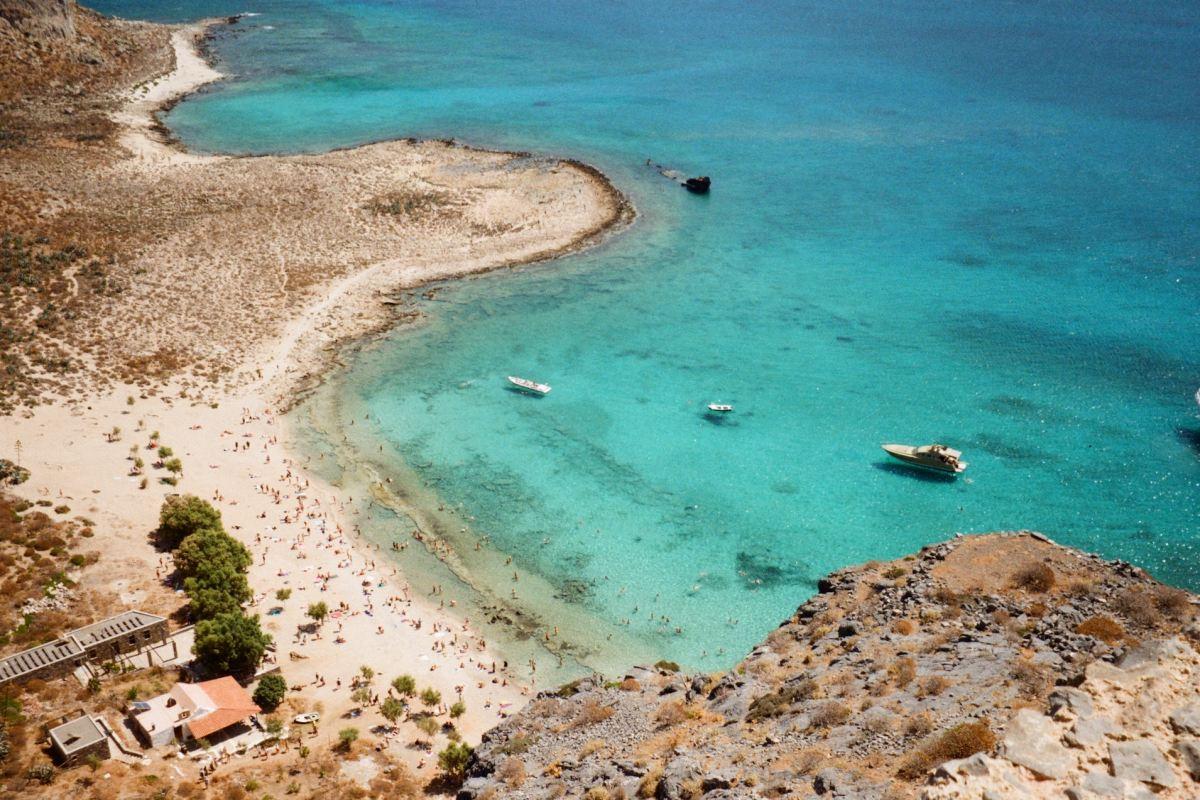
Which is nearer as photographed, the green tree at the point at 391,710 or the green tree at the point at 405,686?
the green tree at the point at 391,710

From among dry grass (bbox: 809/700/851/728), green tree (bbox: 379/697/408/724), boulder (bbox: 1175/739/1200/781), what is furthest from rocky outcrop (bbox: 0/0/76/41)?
boulder (bbox: 1175/739/1200/781)

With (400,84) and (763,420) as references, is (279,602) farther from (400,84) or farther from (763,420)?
(400,84)

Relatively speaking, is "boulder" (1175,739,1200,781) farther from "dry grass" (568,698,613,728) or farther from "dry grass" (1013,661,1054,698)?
"dry grass" (568,698,613,728)

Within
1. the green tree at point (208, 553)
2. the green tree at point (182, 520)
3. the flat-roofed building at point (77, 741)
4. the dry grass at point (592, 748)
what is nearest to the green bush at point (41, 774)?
the flat-roofed building at point (77, 741)

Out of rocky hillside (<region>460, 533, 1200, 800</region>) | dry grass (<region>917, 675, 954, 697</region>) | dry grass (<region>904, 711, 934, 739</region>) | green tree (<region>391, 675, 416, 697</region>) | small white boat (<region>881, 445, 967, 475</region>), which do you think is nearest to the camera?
rocky hillside (<region>460, 533, 1200, 800</region>)

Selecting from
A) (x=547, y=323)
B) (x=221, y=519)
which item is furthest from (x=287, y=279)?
(x=221, y=519)

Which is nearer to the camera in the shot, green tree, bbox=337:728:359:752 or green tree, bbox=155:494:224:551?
green tree, bbox=337:728:359:752

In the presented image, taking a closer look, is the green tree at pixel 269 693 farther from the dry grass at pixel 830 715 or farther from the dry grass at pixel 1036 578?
the dry grass at pixel 1036 578

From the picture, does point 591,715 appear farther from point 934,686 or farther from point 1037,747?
point 1037,747
